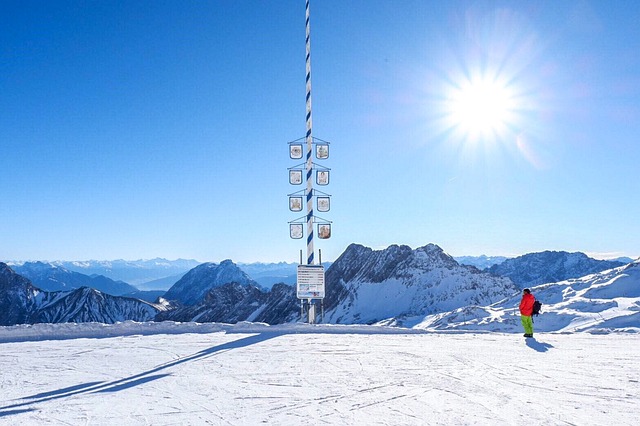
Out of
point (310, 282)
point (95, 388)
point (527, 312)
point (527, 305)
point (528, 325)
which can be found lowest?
point (95, 388)

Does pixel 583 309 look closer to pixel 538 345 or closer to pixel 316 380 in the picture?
pixel 538 345

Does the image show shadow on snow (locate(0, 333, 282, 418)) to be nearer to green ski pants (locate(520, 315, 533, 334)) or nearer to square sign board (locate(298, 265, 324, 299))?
square sign board (locate(298, 265, 324, 299))

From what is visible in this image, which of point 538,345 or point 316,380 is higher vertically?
point 538,345

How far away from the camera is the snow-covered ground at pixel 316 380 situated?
257 inches

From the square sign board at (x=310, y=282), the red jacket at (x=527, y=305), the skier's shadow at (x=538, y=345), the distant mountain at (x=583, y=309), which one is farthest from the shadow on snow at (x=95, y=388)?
the distant mountain at (x=583, y=309)

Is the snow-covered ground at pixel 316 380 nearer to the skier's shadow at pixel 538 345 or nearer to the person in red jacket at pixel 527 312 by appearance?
the skier's shadow at pixel 538 345

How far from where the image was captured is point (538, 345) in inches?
504

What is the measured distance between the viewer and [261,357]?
10.7 m

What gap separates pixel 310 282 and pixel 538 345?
933 cm

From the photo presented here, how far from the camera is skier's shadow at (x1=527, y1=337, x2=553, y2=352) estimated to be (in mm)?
12031

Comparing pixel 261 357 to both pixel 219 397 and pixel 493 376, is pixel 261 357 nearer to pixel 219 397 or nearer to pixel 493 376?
pixel 219 397

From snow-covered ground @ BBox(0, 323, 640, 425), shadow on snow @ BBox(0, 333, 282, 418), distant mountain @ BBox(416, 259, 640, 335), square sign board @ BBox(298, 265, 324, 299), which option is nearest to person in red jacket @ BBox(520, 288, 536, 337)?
snow-covered ground @ BBox(0, 323, 640, 425)

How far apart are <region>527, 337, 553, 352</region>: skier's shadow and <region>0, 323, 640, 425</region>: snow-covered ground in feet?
0.19

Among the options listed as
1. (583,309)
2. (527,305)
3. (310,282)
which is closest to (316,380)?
(527,305)
